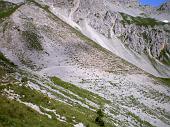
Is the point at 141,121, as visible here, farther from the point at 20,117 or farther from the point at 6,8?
the point at 6,8

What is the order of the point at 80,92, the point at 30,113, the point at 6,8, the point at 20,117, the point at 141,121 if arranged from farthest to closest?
the point at 6,8
the point at 80,92
the point at 141,121
the point at 30,113
the point at 20,117

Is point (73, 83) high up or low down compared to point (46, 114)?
down

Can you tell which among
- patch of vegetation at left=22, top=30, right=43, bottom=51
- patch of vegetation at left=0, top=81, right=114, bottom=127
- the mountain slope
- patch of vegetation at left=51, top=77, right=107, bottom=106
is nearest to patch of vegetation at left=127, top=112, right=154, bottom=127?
the mountain slope

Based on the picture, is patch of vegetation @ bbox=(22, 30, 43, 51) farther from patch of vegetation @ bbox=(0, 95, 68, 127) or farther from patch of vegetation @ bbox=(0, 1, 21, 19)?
patch of vegetation @ bbox=(0, 95, 68, 127)

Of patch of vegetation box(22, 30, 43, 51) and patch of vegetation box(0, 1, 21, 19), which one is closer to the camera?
patch of vegetation box(22, 30, 43, 51)

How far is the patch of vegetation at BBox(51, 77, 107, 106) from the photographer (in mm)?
63872

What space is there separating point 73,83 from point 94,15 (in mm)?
113391

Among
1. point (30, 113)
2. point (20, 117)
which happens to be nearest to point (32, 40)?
point (30, 113)

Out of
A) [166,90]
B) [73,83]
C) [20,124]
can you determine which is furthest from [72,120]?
[166,90]

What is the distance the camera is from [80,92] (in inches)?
2623

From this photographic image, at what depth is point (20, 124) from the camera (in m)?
30.6

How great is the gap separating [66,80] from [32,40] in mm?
25745

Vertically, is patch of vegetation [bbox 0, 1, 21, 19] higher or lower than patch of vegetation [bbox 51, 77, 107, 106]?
higher

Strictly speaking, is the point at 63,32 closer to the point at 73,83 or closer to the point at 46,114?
the point at 73,83
